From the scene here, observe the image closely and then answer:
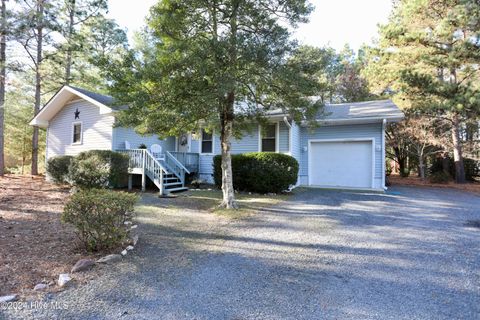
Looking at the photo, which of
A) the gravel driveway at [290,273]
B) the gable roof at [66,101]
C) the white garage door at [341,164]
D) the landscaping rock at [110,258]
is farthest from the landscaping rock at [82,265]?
the white garage door at [341,164]

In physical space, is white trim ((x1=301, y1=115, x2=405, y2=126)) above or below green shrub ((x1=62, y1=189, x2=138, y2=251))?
above

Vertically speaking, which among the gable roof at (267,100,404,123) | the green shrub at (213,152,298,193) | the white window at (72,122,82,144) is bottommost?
the green shrub at (213,152,298,193)

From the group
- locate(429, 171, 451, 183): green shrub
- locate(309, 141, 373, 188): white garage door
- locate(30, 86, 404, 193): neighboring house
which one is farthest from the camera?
locate(429, 171, 451, 183): green shrub

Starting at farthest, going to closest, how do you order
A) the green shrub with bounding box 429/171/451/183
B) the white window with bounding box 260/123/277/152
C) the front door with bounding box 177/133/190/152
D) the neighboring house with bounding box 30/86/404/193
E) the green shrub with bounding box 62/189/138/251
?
the green shrub with bounding box 429/171/451/183 → the front door with bounding box 177/133/190/152 → the white window with bounding box 260/123/277/152 → the neighboring house with bounding box 30/86/404/193 → the green shrub with bounding box 62/189/138/251

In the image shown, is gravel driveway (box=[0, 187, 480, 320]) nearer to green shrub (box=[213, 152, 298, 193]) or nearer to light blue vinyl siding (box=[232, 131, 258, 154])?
green shrub (box=[213, 152, 298, 193])

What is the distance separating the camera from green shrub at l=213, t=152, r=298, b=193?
10227 millimetres

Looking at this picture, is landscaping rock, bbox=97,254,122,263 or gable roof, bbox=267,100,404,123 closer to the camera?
landscaping rock, bbox=97,254,122,263

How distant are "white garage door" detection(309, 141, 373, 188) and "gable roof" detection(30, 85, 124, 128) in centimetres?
928

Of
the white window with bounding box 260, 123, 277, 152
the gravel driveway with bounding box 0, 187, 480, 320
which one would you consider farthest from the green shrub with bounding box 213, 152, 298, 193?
the gravel driveway with bounding box 0, 187, 480, 320

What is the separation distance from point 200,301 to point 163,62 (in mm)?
5452

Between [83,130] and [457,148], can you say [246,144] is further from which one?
[457,148]

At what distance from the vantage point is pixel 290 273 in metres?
3.43

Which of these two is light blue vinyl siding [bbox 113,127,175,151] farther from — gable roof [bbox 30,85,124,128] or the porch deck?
gable roof [bbox 30,85,124,128]

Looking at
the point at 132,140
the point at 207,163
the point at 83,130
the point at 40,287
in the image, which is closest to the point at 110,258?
the point at 40,287
